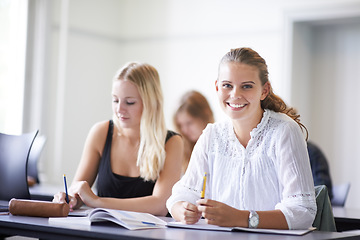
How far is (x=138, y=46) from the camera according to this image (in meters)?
6.84

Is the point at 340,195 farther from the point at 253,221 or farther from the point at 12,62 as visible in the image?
the point at 12,62

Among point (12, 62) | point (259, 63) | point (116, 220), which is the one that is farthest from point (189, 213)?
point (12, 62)

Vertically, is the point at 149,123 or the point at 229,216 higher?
the point at 149,123

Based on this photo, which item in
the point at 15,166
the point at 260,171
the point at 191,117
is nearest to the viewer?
the point at 260,171

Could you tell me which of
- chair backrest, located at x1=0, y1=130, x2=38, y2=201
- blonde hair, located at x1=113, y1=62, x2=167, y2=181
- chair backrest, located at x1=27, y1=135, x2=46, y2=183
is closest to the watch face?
blonde hair, located at x1=113, y1=62, x2=167, y2=181

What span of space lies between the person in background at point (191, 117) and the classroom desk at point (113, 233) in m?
1.86

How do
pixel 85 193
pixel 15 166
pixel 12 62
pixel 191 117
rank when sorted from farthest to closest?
1. pixel 12 62
2. pixel 191 117
3. pixel 15 166
4. pixel 85 193

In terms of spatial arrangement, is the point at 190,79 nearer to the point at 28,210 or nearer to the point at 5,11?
the point at 5,11

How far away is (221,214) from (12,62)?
14.6 feet

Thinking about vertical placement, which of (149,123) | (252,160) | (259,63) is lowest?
(252,160)

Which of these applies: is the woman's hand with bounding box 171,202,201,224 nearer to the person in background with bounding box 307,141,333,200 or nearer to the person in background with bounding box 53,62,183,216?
the person in background with bounding box 53,62,183,216

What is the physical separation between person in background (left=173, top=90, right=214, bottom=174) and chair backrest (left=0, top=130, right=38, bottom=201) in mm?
1313

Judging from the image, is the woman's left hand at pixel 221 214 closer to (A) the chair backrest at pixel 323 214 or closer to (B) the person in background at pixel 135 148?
(A) the chair backrest at pixel 323 214

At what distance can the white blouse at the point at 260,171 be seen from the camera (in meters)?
2.01
